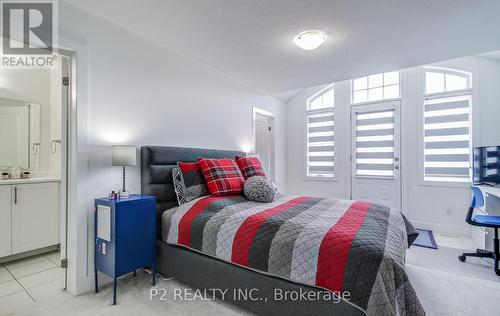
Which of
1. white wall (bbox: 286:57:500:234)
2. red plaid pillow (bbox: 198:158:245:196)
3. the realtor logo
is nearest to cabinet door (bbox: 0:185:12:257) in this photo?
the realtor logo

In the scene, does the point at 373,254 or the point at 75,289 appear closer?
the point at 373,254

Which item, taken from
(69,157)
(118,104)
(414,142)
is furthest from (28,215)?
(414,142)

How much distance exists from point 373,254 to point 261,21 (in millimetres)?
2066

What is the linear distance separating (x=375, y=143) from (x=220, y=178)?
3.24m

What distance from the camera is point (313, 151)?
5.12 metres

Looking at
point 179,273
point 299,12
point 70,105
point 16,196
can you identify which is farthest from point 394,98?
point 16,196

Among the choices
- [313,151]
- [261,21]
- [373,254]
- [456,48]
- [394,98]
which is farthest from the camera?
[313,151]

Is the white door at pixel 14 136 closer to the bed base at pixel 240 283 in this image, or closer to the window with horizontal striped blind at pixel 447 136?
the bed base at pixel 240 283

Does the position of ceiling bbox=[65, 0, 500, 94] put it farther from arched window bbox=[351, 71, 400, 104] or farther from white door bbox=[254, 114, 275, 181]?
white door bbox=[254, 114, 275, 181]

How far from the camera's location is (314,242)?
Answer: 145 centimetres

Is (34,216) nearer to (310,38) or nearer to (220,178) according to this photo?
(220,178)

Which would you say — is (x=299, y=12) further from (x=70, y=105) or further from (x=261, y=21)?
(x=70, y=105)

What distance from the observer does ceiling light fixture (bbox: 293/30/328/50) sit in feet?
7.68

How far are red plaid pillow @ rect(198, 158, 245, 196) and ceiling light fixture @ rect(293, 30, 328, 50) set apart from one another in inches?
61.0
